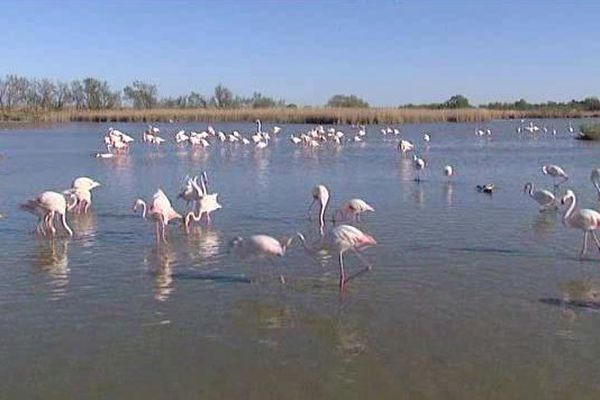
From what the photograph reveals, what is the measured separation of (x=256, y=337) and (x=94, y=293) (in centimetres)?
198

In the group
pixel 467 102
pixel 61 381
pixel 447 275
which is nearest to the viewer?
pixel 61 381

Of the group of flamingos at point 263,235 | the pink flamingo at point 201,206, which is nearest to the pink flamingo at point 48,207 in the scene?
the group of flamingos at point 263,235

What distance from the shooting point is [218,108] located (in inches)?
2822

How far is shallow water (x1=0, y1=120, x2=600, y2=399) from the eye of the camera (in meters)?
4.96

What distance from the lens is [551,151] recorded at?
26031 mm

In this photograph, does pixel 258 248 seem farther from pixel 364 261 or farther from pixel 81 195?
pixel 81 195

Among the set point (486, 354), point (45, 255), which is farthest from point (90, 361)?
point (45, 255)

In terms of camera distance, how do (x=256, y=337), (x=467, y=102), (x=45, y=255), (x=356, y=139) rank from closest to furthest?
(x=256, y=337) < (x=45, y=255) < (x=356, y=139) < (x=467, y=102)

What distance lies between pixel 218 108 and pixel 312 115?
82.0 ft

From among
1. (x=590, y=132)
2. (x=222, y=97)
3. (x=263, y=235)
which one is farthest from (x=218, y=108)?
(x=263, y=235)

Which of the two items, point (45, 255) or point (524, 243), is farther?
point (524, 243)

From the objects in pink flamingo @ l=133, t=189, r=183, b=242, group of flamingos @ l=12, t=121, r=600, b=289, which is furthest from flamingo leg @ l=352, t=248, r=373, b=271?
pink flamingo @ l=133, t=189, r=183, b=242

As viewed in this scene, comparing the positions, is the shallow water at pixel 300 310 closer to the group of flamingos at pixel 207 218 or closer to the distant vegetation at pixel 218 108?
the group of flamingos at pixel 207 218

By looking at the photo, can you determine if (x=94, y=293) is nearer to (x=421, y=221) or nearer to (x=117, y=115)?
(x=421, y=221)
